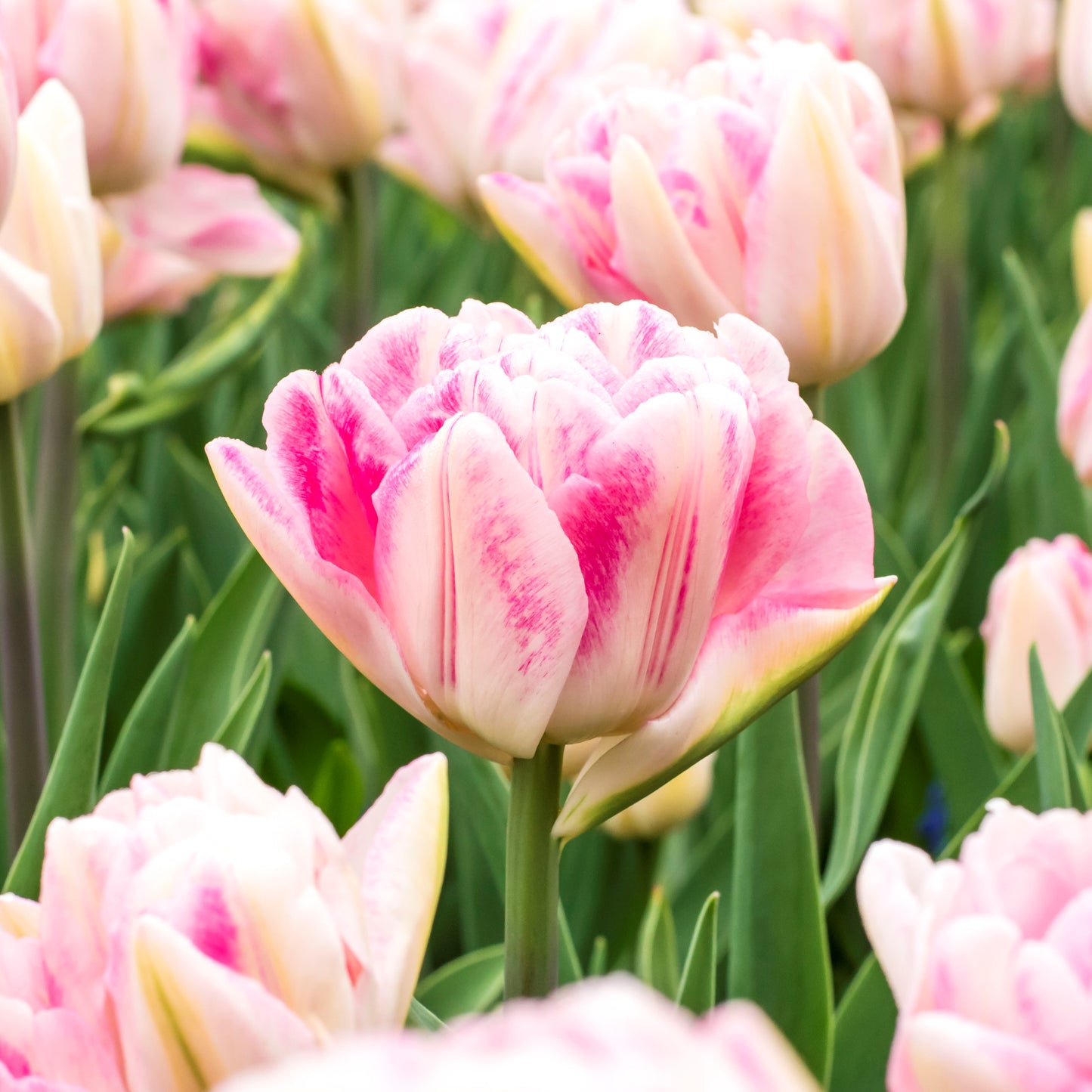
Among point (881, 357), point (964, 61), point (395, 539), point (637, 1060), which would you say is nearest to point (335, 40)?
point (964, 61)

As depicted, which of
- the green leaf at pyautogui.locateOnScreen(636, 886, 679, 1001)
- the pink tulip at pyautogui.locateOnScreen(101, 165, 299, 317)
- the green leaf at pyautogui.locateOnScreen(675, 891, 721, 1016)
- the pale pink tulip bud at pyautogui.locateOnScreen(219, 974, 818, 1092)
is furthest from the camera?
the pink tulip at pyautogui.locateOnScreen(101, 165, 299, 317)

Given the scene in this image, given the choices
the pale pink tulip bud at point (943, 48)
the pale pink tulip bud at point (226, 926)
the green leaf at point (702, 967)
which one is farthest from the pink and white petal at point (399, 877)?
the pale pink tulip bud at point (943, 48)

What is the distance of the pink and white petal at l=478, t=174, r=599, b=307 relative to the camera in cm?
56

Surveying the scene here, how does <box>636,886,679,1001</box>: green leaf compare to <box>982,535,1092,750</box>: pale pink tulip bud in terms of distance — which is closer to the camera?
<box>636,886,679,1001</box>: green leaf

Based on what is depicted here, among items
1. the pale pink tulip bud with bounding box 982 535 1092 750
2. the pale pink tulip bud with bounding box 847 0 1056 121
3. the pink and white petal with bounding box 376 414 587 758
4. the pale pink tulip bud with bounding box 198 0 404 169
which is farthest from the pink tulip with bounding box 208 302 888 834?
the pale pink tulip bud with bounding box 847 0 1056 121

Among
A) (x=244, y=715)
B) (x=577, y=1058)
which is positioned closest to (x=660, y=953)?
(x=244, y=715)

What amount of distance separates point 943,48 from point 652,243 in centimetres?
64

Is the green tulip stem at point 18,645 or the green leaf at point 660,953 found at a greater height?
the green tulip stem at point 18,645

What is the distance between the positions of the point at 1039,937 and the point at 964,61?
91 centimetres

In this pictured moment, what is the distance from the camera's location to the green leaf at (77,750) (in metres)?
0.47

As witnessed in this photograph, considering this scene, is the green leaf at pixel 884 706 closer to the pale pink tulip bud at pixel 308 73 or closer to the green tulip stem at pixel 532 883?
the green tulip stem at pixel 532 883

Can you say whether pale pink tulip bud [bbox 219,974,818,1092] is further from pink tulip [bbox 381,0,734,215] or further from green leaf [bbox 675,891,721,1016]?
pink tulip [bbox 381,0,734,215]

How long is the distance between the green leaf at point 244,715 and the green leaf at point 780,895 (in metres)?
0.16

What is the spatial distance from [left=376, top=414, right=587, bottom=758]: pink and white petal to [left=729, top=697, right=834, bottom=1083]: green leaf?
0.68 ft
